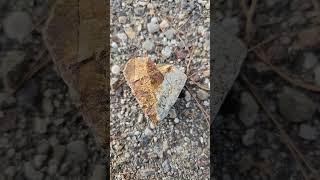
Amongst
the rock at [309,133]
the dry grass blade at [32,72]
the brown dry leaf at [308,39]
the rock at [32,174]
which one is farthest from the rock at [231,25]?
the rock at [32,174]

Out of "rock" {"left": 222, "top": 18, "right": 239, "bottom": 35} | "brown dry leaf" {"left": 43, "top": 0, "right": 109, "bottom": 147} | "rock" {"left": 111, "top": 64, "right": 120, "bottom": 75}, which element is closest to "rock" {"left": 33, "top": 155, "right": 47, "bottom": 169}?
"brown dry leaf" {"left": 43, "top": 0, "right": 109, "bottom": 147}

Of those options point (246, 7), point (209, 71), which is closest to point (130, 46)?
point (209, 71)

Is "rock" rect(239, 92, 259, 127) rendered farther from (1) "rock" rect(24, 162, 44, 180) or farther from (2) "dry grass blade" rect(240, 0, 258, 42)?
(1) "rock" rect(24, 162, 44, 180)

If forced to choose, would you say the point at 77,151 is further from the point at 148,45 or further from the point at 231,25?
the point at 231,25

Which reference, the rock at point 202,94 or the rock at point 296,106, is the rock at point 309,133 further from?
the rock at point 202,94

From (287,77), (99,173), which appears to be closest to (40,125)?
(99,173)
